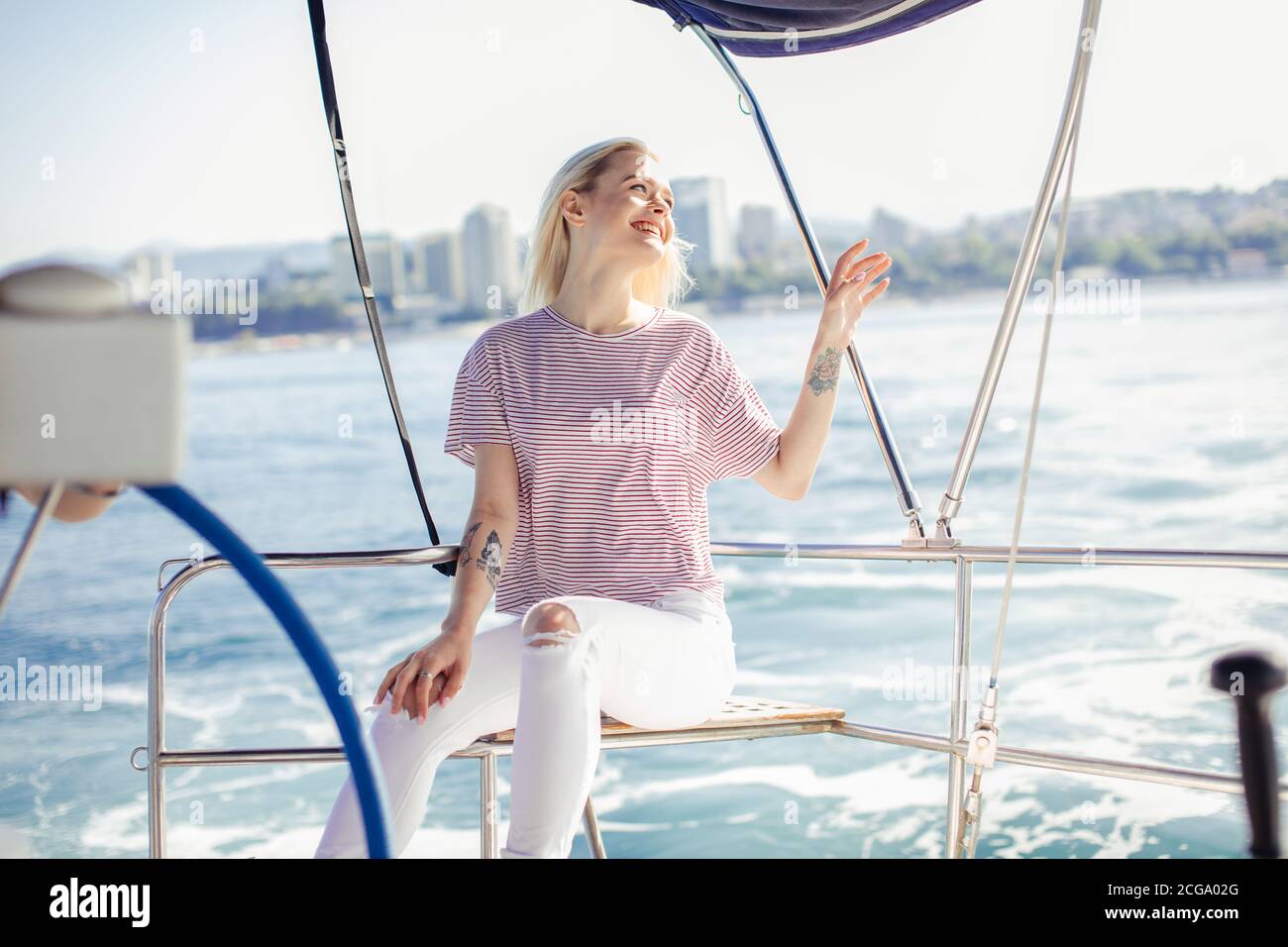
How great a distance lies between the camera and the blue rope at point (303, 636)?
966 mm

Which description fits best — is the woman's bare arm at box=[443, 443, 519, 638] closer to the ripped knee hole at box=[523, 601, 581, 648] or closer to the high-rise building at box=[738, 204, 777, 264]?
the ripped knee hole at box=[523, 601, 581, 648]

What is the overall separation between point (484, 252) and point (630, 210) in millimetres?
14785

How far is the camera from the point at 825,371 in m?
1.96

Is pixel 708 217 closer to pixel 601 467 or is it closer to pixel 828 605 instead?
pixel 828 605

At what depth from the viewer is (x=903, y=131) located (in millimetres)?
15969

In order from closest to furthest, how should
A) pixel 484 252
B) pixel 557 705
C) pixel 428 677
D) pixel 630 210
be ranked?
1. pixel 557 705
2. pixel 428 677
3. pixel 630 210
4. pixel 484 252

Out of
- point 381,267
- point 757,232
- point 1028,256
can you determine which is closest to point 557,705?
point 1028,256

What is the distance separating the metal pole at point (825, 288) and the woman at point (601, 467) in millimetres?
211

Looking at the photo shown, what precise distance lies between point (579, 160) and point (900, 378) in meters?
13.4

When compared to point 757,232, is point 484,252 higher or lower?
lower

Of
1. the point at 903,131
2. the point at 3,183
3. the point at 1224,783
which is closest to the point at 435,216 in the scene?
the point at 3,183

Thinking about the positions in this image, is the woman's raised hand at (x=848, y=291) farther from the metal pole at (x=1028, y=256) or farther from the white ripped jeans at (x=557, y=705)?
the white ripped jeans at (x=557, y=705)

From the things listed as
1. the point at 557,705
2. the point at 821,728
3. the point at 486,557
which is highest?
the point at 486,557

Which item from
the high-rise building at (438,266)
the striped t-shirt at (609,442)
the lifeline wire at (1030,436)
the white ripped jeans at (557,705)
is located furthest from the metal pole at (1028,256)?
the high-rise building at (438,266)
